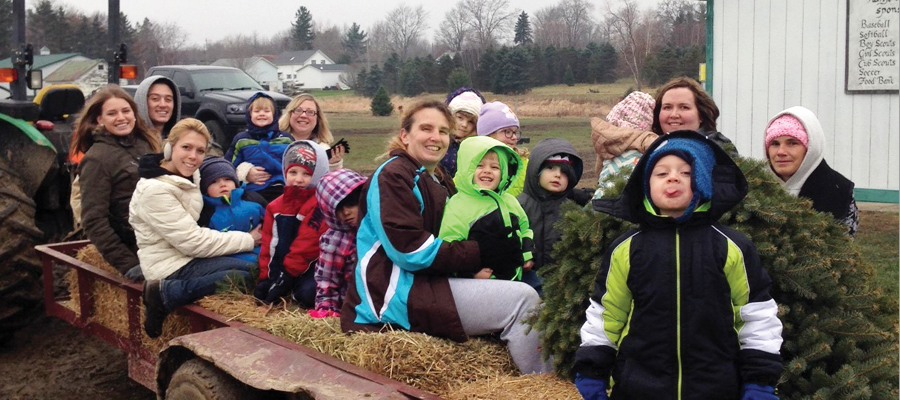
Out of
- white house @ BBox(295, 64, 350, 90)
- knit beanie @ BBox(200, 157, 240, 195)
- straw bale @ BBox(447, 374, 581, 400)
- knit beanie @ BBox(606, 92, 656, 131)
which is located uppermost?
white house @ BBox(295, 64, 350, 90)

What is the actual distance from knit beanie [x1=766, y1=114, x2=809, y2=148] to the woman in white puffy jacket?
272 cm

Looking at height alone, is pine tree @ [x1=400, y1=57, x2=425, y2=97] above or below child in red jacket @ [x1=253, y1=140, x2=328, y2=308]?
above

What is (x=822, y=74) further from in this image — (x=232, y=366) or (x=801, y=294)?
(x=232, y=366)

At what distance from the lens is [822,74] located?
9492mm

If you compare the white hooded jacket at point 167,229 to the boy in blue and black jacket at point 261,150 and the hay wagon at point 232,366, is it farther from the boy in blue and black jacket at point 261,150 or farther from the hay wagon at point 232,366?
the boy in blue and black jacket at point 261,150

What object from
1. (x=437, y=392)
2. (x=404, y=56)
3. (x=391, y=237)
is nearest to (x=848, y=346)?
(x=437, y=392)

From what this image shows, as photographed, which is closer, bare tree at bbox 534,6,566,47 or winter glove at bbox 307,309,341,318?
winter glove at bbox 307,309,341,318

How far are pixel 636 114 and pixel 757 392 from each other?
2618mm

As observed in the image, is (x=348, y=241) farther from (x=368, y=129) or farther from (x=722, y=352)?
(x=368, y=129)

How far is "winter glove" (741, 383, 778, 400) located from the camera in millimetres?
2764

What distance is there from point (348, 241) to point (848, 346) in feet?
7.31

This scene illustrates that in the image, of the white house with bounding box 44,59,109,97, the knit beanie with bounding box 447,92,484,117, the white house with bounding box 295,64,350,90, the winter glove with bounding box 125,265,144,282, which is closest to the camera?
the winter glove with bounding box 125,265,144,282

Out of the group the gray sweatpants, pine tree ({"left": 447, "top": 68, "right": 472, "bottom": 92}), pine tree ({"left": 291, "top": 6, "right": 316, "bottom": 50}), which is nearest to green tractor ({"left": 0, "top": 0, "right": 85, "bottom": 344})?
the gray sweatpants

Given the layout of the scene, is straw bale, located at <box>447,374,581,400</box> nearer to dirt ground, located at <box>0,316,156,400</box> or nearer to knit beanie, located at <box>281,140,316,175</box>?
knit beanie, located at <box>281,140,316,175</box>
